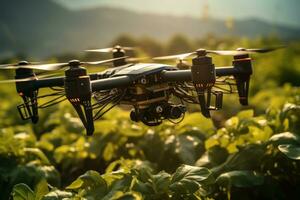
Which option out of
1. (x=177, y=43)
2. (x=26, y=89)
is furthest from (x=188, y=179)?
(x=177, y=43)

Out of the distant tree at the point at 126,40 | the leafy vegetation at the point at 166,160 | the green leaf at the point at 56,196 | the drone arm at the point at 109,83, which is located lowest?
the distant tree at the point at 126,40

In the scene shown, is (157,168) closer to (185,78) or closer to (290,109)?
(290,109)

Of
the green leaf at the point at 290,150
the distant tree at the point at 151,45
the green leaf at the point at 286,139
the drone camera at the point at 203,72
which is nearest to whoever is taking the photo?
the drone camera at the point at 203,72

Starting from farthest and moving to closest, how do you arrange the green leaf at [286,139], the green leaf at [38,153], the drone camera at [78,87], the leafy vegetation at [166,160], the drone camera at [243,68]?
the green leaf at [38,153], the green leaf at [286,139], the leafy vegetation at [166,160], the drone camera at [243,68], the drone camera at [78,87]

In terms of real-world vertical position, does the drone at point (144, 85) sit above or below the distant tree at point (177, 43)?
above

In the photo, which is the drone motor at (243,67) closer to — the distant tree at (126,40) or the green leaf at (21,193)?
the green leaf at (21,193)

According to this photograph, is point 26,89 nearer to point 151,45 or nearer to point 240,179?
point 240,179

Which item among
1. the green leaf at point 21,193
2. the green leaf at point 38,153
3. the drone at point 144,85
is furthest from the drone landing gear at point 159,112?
the green leaf at point 38,153
